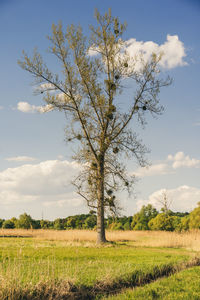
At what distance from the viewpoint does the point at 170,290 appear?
7.37 m

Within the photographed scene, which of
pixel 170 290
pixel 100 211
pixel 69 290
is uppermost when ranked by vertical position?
pixel 100 211

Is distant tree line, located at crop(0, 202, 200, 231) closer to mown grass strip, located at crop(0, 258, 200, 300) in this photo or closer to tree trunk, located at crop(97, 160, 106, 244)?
tree trunk, located at crop(97, 160, 106, 244)

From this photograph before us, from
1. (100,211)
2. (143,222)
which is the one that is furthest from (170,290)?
(143,222)

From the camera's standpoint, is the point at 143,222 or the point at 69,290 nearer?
the point at 69,290

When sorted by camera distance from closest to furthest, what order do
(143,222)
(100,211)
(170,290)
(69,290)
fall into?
1. (69,290)
2. (170,290)
3. (100,211)
4. (143,222)

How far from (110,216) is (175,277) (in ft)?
35.3

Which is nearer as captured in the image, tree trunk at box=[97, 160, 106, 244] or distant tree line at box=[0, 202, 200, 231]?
tree trunk at box=[97, 160, 106, 244]

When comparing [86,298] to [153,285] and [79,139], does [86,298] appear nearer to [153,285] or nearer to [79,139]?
[153,285]

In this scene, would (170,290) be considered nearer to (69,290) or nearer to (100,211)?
(69,290)

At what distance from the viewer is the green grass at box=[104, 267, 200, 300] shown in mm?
6730

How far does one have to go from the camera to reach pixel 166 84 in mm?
20484

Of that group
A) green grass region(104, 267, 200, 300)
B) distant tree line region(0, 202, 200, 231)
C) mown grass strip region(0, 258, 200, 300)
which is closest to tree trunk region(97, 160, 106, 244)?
mown grass strip region(0, 258, 200, 300)

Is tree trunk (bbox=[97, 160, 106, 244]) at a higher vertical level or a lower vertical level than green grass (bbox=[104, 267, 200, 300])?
higher

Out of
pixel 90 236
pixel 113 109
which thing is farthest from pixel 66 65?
pixel 90 236
